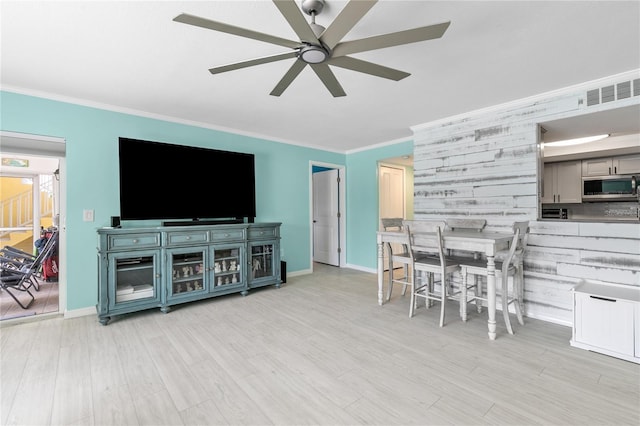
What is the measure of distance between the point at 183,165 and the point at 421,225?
2934mm

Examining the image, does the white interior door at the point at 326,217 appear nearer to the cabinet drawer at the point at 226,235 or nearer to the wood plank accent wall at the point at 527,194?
the wood plank accent wall at the point at 527,194

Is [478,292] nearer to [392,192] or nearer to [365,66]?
[365,66]

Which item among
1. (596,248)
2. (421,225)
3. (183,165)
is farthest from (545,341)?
(183,165)

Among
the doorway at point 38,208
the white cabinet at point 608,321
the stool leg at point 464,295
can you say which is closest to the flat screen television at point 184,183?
the doorway at point 38,208

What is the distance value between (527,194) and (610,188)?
2.35m

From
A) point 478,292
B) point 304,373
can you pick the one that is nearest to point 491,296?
point 478,292

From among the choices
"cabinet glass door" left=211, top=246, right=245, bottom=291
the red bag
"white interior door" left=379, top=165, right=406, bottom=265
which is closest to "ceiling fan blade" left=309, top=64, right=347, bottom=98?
"cabinet glass door" left=211, top=246, right=245, bottom=291

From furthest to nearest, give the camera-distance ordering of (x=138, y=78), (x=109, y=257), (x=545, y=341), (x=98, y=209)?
1. (x=98, y=209)
2. (x=109, y=257)
3. (x=138, y=78)
4. (x=545, y=341)

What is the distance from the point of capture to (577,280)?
2777mm

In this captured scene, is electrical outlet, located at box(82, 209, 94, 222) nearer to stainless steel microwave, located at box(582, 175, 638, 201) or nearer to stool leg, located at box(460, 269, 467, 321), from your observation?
stool leg, located at box(460, 269, 467, 321)

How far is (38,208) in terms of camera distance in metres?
4.82

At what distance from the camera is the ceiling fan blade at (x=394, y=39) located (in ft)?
4.83

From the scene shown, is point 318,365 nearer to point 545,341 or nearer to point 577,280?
point 545,341

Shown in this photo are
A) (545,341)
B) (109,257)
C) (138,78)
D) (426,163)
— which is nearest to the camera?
(545,341)
